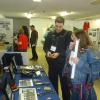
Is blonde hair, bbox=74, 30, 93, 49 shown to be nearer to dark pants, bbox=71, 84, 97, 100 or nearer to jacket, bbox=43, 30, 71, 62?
dark pants, bbox=71, 84, 97, 100

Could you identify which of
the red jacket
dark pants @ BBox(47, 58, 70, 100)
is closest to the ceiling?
the red jacket

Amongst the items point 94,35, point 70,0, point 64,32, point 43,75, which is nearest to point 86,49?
point 64,32

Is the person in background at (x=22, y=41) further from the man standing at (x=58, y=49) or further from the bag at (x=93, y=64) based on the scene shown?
the bag at (x=93, y=64)

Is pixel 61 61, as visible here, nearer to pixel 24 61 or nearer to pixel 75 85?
pixel 75 85

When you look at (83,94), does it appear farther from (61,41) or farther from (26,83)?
(61,41)

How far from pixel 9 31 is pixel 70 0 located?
9.45 ft

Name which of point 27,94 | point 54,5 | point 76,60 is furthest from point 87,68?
point 54,5

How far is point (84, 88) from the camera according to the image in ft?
7.96

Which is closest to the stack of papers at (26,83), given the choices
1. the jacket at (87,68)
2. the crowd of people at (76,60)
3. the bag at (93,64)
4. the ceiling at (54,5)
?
the crowd of people at (76,60)

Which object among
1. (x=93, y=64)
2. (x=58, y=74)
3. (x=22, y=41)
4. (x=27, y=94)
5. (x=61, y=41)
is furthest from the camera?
(x=22, y=41)

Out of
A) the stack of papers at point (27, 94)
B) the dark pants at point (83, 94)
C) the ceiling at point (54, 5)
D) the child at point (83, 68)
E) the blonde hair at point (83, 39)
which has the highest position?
the ceiling at point (54, 5)

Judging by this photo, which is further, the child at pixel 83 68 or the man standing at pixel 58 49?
the man standing at pixel 58 49

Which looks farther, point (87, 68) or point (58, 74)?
point (58, 74)

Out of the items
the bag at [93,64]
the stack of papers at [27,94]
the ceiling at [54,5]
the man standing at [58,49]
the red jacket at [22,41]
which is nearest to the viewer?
the stack of papers at [27,94]
